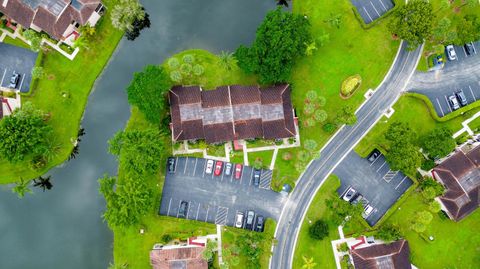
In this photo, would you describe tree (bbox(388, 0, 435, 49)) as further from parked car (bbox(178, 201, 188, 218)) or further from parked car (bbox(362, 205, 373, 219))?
parked car (bbox(178, 201, 188, 218))

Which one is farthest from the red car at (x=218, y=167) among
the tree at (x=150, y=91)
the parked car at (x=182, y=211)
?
the tree at (x=150, y=91)

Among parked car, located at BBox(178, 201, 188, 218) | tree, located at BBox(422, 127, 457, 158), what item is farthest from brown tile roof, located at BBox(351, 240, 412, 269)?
parked car, located at BBox(178, 201, 188, 218)

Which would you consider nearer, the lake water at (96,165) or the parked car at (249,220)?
the parked car at (249,220)

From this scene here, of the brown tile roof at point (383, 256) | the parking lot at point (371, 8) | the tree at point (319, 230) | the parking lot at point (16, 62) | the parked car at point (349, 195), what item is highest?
the parking lot at point (371, 8)

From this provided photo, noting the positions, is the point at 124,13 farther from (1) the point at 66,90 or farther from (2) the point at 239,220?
(2) the point at 239,220

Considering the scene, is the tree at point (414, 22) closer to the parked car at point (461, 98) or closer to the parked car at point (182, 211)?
the parked car at point (461, 98)

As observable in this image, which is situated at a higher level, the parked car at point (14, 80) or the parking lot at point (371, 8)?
the parking lot at point (371, 8)

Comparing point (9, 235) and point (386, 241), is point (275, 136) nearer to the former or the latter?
point (386, 241)

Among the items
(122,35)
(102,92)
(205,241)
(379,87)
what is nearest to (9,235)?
(102,92)
